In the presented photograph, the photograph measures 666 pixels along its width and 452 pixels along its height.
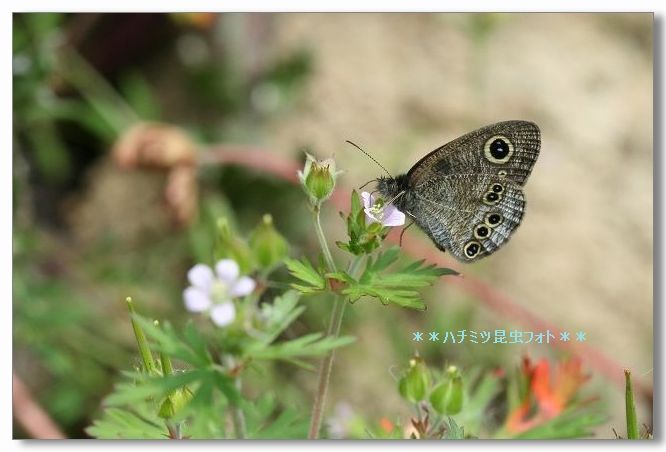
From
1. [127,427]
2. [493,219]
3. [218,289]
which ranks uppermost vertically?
[493,219]

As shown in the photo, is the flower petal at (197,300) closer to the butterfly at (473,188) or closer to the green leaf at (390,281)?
the green leaf at (390,281)

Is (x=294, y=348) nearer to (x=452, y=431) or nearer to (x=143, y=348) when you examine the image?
(x=143, y=348)

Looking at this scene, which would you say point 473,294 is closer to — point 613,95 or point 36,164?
point 613,95

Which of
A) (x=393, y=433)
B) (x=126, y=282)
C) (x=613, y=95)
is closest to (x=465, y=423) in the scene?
(x=393, y=433)

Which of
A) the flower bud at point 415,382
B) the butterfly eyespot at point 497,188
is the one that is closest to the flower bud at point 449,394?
the flower bud at point 415,382

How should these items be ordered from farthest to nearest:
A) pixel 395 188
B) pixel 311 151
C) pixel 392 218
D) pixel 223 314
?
1. pixel 311 151
2. pixel 395 188
3. pixel 392 218
4. pixel 223 314

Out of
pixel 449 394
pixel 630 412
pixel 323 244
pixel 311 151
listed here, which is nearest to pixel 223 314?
pixel 323 244
